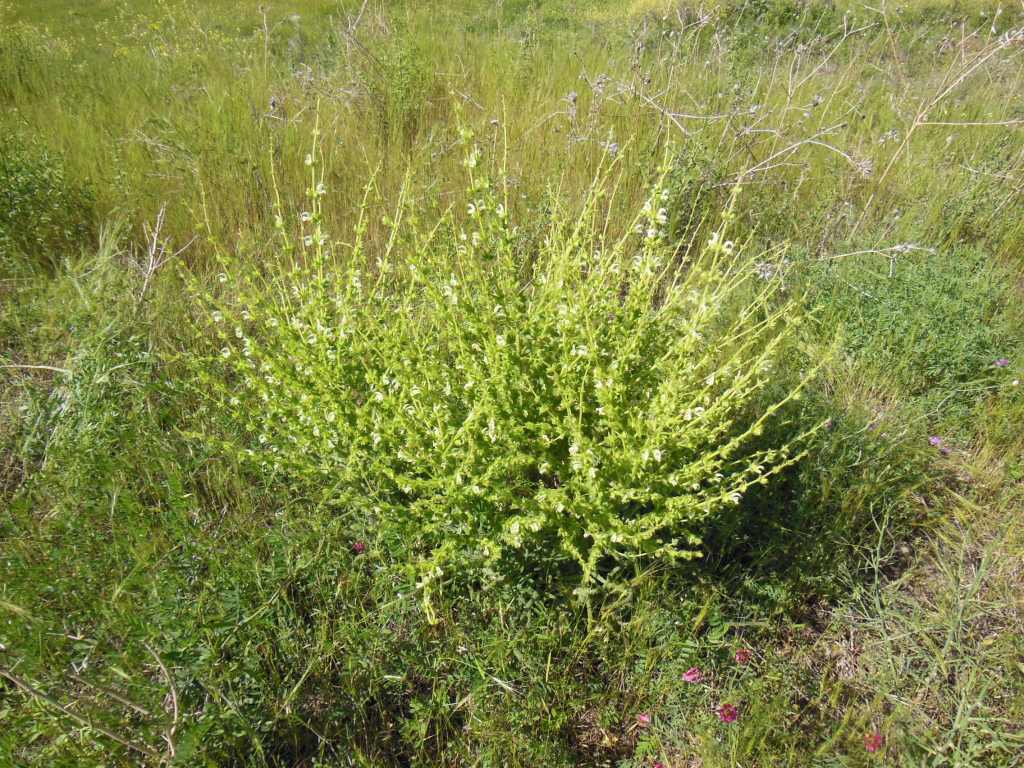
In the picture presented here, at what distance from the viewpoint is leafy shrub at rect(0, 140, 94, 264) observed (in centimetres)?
302

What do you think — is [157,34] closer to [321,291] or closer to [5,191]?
[5,191]

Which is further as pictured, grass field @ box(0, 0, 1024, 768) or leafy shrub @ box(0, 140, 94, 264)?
leafy shrub @ box(0, 140, 94, 264)

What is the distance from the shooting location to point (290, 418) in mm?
1810

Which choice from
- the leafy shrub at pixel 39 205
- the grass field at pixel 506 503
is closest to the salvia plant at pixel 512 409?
the grass field at pixel 506 503

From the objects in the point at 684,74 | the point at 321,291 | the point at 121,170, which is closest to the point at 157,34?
the point at 121,170

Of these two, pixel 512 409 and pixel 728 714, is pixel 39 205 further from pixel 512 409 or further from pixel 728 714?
pixel 728 714

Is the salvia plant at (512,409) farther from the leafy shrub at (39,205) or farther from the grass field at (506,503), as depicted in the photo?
the leafy shrub at (39,205)

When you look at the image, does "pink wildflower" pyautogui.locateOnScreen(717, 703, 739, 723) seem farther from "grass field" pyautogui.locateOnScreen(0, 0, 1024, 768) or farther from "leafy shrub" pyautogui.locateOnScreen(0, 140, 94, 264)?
"leafy shrub" pyautogui.locateOnScreen(0, 140, 94, 264)

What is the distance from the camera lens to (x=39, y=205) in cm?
314

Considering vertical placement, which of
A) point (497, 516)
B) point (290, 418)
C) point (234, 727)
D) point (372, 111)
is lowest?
point (234, 727)

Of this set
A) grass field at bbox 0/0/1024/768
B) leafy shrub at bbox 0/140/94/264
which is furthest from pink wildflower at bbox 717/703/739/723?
leafy shrub at bbox 0/140/94/264

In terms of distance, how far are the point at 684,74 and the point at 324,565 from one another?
3.95 metres

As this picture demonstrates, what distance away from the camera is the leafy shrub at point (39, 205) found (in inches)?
119

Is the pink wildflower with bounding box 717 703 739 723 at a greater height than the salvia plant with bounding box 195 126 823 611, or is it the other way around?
the salvia plant with bounding box 195 126 823 611
